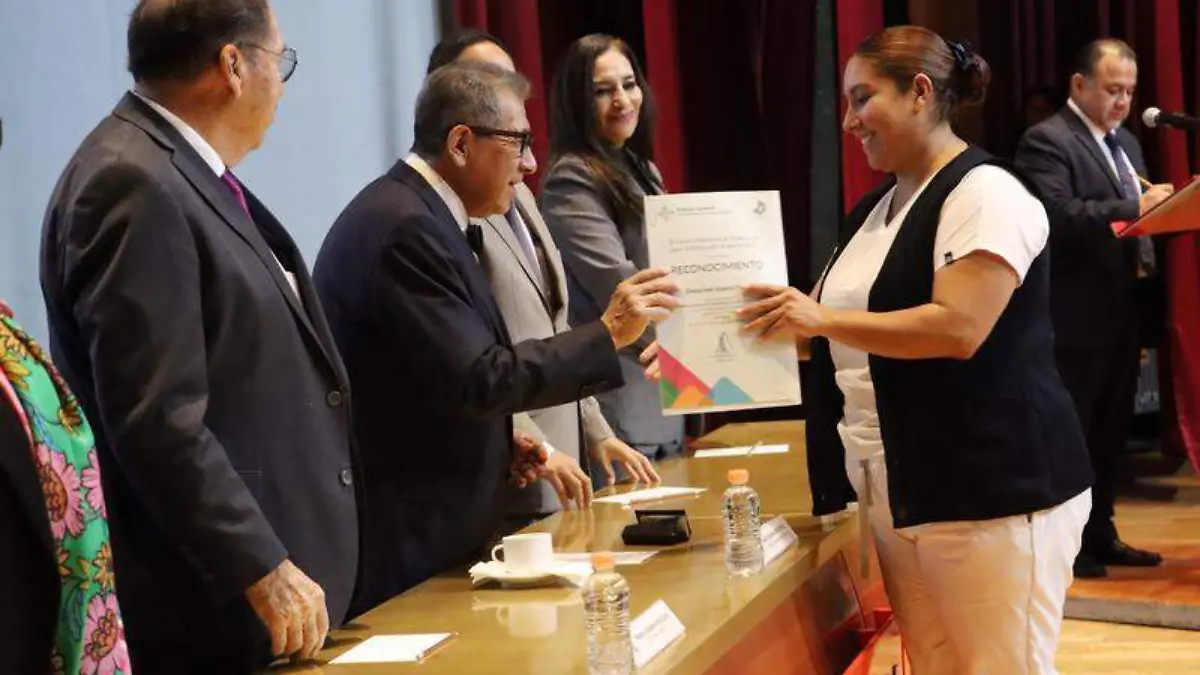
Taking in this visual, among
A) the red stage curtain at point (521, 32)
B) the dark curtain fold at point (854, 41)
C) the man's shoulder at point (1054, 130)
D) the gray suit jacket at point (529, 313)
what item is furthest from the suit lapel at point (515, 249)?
the dark curtain fold at point (854, 41)

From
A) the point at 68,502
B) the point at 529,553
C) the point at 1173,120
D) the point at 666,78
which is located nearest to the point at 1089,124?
the point at 1173,120

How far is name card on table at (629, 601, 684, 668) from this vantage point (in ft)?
5.82

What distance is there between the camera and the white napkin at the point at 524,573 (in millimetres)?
2197

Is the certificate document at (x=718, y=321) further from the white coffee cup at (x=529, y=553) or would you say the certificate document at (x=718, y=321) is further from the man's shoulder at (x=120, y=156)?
Result: the man's shoulder at (x=120, y=156)

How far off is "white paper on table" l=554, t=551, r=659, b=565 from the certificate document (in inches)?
8.9

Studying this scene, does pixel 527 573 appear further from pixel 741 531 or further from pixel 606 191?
pixel 606 191

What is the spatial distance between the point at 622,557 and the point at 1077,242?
3.09 meters

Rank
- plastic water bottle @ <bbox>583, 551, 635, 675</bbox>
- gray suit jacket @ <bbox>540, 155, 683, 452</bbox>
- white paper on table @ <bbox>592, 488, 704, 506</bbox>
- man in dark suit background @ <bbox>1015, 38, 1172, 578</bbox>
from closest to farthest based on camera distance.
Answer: plastic water bottle @ <bbox>583, 551, 635, 675</bbox> → white paper on table @ <bbox>592, 488, 704, 506</bbox> → gray suit jacket @ <bbox>540, 155, 683, 452</bbox> → man in dark suit background @ <bbox>1015, 38, 1172, 578</bbox>

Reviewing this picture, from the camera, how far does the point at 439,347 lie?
93.9 inches

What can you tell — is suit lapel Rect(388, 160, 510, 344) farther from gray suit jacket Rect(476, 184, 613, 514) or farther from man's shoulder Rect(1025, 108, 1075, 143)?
man's shoulder Rect(1025, 108, 1075, 143)

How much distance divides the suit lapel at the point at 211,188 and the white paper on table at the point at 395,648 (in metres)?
0.37

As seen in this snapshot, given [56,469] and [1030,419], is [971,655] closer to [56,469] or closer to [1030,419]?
[1030,419]

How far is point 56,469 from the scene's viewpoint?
52.9 inches

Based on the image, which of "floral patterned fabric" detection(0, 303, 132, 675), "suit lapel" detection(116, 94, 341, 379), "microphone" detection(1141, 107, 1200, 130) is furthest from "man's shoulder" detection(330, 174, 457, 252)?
"microphone" detection(1141, 107, 1200, 130)
